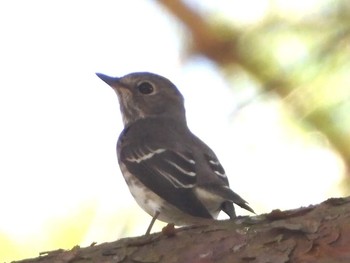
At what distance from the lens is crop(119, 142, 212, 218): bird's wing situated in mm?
3298

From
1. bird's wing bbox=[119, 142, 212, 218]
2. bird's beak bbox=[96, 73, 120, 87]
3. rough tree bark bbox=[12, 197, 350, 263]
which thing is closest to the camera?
rough tree bark bbox=[12, 197, 350, 263]

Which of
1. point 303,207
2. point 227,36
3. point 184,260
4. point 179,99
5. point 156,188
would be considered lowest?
point 184,260

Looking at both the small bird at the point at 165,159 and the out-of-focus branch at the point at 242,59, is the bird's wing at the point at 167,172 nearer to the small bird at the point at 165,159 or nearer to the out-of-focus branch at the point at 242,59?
the small bird at the point at 165,159

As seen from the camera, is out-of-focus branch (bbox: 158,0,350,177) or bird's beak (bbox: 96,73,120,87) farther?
bird's beak (bbox: 96,73,120,87)

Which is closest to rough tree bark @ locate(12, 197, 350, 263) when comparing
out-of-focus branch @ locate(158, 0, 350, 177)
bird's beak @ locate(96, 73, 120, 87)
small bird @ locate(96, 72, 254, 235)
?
small bird @ locate(96, 72, 254, 235)

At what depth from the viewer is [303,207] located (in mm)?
2697

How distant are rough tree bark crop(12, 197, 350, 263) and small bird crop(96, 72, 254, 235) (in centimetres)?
40

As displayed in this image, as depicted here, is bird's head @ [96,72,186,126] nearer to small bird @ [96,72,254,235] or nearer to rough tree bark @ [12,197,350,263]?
small bird @ [96,72,254,235]

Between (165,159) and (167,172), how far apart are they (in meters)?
0.16

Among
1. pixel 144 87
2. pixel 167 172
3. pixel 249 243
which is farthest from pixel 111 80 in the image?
pixel 249 243

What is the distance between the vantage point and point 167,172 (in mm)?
3576

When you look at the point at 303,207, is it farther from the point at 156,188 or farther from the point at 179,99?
the point at 179,99

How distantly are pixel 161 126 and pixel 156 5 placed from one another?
65 cm

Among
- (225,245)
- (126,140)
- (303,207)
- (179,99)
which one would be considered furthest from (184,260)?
(179,99)
